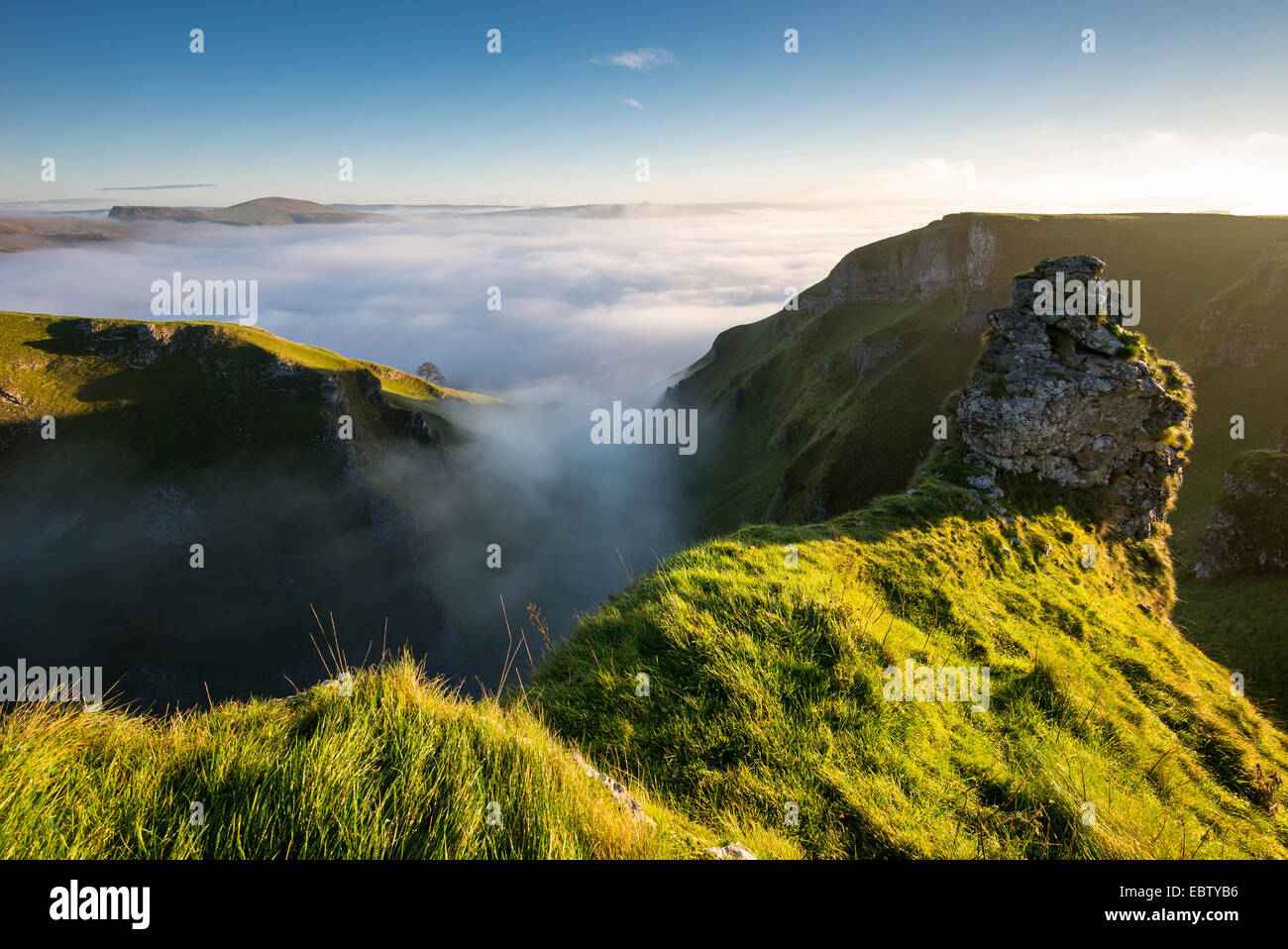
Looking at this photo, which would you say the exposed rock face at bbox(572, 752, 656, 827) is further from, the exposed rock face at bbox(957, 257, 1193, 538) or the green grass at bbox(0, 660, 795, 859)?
the exposed rock face at bbox(957, 257, 1193, 538)

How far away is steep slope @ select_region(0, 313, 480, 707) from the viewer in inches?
2397

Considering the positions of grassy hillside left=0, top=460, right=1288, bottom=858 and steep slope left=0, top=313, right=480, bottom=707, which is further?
steep slope left=0, top=313, right=480, bottom=707

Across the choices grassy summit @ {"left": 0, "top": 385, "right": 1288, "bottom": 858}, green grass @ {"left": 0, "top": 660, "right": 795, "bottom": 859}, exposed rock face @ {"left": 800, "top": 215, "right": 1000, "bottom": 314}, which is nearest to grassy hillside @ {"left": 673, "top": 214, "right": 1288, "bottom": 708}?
exposed rock face @ {"left": 800, "top": 215, "right": 1000, "bottom": 314}

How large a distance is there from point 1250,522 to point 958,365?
39.8 m

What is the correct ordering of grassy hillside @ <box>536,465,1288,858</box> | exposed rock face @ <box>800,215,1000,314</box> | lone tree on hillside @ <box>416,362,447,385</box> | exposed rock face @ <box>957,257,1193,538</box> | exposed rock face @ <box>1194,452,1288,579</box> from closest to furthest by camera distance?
grassy hillside @ <box>536,465,1288,858</box> < exposed rock face @ <box>957,257,1193,538</box> < exposed rock face @ <box>1194,452,1288,579</box> < exposed rock face @ <box>800,215,1000,314</box> < lone tree on hillside @ <box>416,362,447,385</box>

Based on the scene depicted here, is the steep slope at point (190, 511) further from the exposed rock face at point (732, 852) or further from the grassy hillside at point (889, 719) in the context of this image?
the exposed rock face at point (732, 852)

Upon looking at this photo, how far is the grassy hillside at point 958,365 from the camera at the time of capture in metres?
52.3

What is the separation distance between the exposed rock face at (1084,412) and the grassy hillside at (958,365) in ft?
46.6

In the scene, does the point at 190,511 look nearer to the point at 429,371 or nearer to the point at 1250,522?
the point at 429,371

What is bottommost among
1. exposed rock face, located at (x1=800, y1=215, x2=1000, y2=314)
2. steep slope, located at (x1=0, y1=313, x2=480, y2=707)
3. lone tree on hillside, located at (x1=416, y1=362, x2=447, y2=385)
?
steep slope, located at (x1=0, y1=313, x2=480, y2=707)

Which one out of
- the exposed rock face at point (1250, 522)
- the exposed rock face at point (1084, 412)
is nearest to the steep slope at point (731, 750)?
the exposed rock face at point (1084, 412)

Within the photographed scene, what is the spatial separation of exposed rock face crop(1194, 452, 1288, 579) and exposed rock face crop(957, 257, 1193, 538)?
27.1 metres
